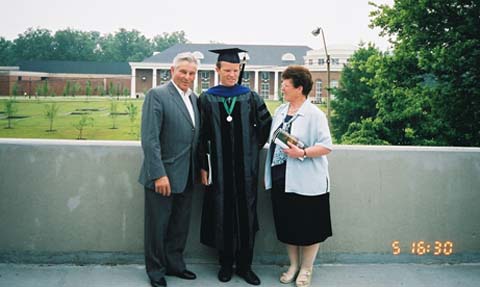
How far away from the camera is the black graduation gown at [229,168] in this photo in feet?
12.4

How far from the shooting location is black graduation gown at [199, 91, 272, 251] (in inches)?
148

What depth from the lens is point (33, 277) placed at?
3781 mm

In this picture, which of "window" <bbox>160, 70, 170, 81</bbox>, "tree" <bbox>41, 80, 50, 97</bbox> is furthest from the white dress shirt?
"window" <bbox>160, 70, 170, 81</bbox>

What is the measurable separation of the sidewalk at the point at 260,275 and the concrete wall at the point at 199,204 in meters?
0.10

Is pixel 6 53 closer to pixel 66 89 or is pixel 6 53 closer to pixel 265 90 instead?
pixel 66 89

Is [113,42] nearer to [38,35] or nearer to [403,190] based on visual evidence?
[38,35]

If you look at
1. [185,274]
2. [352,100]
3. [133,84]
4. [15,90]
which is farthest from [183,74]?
[133,84]

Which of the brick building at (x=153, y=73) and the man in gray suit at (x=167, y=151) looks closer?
the man in gray suit at (x=167, y=151)

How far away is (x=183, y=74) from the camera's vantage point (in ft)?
12.0

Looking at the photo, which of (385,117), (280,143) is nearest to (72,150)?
(280,143)

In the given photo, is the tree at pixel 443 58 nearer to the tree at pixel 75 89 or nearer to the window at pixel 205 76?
the window at pixel 205 76

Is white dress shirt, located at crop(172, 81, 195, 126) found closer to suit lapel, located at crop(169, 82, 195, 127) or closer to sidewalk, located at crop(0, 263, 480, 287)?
suit lapel, located at crop(169, 82, 195, 127)

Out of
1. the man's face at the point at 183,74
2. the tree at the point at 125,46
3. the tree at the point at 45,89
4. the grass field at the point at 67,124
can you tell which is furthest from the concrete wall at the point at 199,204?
the tree at the point at 125,46
